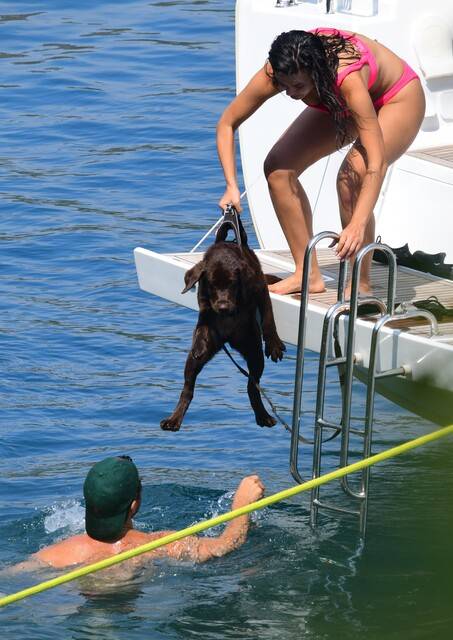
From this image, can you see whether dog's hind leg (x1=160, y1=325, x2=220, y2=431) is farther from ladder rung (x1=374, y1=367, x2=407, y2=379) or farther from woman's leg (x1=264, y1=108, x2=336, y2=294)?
woman's leg (x1=264, y1=108, x2=336, y2=294)

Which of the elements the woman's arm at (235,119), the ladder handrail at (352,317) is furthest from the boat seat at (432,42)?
the ladder handrail at (352,317)

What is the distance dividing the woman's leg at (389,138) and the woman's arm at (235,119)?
21.5 inches

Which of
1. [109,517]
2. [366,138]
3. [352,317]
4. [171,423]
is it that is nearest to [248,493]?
[171,423]

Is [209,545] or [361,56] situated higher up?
[361,56]

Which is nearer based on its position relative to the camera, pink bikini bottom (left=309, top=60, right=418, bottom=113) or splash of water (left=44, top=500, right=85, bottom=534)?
pink bikini bottom (left=309, top=60, right=418, bottom=113)

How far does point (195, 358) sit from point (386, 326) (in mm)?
921

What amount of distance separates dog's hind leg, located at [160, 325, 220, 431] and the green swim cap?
0.97ft

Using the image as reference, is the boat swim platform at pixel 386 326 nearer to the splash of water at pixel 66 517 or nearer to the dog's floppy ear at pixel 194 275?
the dog's floppy ear at pixel 194 275

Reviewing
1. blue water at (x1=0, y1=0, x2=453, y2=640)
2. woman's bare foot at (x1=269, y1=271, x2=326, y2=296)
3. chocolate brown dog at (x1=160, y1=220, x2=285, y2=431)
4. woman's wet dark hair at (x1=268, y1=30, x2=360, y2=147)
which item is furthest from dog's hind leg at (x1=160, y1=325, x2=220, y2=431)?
woman's wet dark hair at (x1=268, y1=30, x2=360, y2=147)

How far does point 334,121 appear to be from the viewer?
641 centimetres

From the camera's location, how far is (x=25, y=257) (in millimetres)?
12227

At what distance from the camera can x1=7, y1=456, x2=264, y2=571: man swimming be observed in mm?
5883

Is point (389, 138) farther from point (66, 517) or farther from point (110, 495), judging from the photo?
point (66, 517)

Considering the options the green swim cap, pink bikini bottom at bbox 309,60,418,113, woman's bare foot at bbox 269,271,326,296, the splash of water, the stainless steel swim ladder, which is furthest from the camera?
the splash of water
